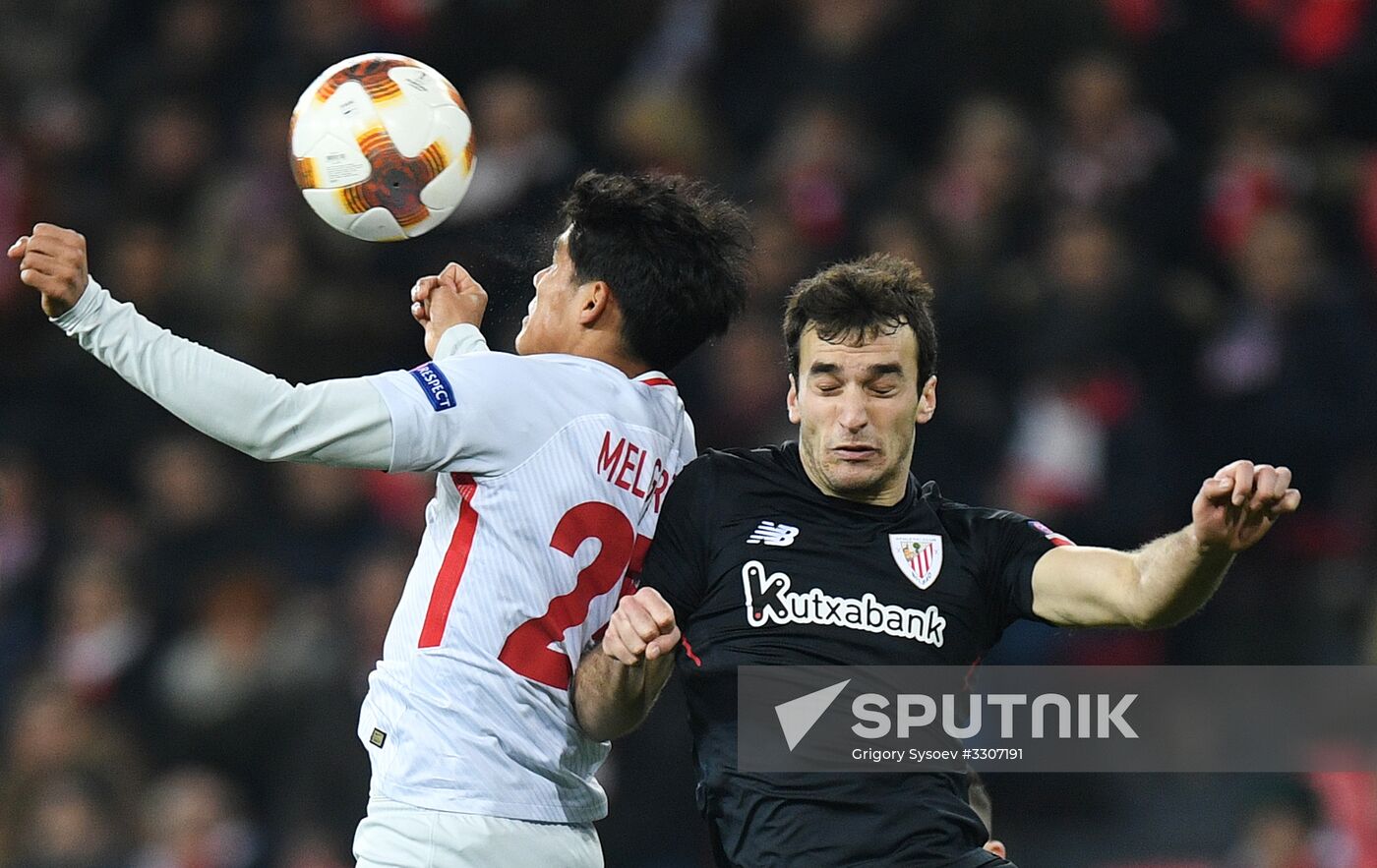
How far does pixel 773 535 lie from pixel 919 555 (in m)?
0.29

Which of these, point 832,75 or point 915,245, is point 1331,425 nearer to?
point 915,245

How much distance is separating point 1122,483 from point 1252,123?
185 centimetres

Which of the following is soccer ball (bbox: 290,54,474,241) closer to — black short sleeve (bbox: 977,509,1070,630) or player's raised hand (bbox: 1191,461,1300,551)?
black short sleeve (bbox: 977,509,1070,630)

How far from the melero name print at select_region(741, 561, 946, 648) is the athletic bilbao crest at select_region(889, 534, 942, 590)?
0.07 metres

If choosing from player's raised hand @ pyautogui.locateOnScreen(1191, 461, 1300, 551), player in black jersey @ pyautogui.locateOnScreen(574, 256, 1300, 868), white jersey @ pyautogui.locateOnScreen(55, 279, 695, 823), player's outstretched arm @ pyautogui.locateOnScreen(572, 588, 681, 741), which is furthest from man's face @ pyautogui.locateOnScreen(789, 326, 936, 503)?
player's raised hand @ pyautogui.locateOnScreen(1191, 461, 1300, 551)

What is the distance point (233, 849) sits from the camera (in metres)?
7.46

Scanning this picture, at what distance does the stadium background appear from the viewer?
6781 millimetres

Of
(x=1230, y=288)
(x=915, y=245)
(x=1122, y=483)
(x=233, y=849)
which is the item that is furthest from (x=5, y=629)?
(x=1230, y=288)

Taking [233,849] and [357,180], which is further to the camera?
[233,849]

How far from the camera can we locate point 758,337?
739cm

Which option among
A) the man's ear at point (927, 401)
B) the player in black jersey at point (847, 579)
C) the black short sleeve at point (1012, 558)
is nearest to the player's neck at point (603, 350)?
the player in black jersey at point (847, 579)

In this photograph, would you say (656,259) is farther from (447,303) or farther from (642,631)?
(642,631)

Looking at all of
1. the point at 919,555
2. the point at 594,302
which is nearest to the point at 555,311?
the point at 594,302

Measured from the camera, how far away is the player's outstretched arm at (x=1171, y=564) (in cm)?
317
